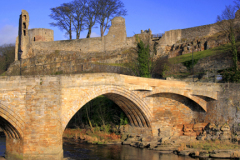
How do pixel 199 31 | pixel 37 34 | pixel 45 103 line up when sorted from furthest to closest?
pixel 37 34 < pixel 199 31 < pixel 45 103

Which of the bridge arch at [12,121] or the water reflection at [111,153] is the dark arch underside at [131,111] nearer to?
the water reflection at [111,153]

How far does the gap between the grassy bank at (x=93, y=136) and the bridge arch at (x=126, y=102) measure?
1.86m

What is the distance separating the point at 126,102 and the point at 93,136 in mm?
4579

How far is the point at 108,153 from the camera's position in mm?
18891

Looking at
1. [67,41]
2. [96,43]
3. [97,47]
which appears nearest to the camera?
[97,47]

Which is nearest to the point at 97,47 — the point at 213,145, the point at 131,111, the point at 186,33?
the point at 186,33

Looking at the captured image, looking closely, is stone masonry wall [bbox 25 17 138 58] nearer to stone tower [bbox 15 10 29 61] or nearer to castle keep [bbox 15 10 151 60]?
castle keep [bbox 15 10 151 60]

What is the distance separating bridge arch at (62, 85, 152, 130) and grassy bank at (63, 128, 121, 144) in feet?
6.10

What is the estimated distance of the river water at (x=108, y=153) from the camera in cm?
1791

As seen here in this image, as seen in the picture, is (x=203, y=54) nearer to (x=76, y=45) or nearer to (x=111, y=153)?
(x=111, y=153)

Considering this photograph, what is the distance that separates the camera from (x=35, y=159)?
14.6 m

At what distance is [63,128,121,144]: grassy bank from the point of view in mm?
22384

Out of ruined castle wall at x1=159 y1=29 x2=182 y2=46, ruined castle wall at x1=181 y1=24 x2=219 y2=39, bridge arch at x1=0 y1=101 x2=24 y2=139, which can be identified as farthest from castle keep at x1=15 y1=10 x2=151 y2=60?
bridge arch at x1=0 y1=101 x2=24 y2=139

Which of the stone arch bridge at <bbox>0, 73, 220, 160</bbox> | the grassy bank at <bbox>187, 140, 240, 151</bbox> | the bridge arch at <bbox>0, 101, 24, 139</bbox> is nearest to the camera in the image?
the bridge arch at <bbox>0, 101, 24, 139</bbox>
